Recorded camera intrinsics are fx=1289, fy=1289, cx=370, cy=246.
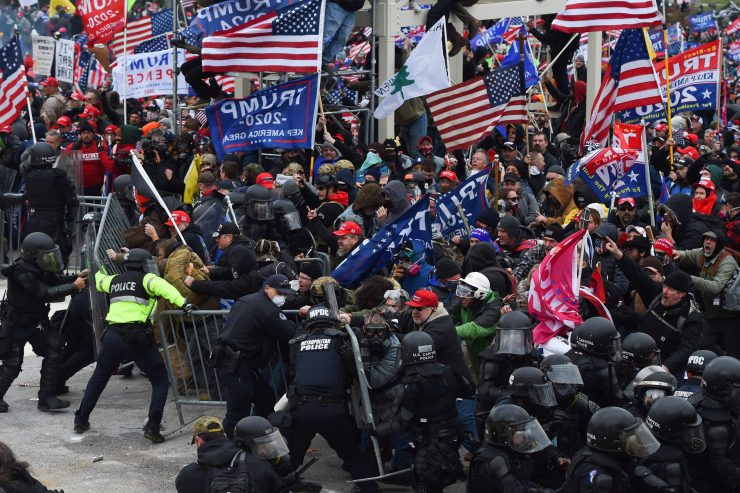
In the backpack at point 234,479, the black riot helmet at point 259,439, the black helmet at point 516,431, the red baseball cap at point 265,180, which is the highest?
the red baseball cap at point 265,180

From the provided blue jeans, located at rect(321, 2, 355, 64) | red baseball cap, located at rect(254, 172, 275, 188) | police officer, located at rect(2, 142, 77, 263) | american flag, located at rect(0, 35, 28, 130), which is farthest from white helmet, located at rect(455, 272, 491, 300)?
american flag, located at rect(0, 35, 28, 130)

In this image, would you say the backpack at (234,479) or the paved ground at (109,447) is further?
the paved ground at (109,447)

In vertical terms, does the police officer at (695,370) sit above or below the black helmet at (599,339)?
below

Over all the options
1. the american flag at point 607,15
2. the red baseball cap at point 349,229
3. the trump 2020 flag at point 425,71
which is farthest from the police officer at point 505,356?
the trump 2020 flag at point 425,71

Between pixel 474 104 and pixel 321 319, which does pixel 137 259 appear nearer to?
pixel 321 319

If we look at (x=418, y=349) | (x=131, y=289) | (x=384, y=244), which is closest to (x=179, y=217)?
(x=131, y=289)

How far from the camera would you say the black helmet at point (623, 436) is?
7.48 m

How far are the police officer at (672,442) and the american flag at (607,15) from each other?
270 inches

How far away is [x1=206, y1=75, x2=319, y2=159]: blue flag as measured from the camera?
1428 centimetres

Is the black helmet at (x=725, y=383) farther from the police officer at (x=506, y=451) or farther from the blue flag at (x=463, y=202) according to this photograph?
the blue flag at (x=463, y=202)

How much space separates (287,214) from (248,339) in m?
2.70

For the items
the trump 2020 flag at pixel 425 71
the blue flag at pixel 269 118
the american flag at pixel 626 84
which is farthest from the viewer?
the trump 2020 flag at pixel 425 71

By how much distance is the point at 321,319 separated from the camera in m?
9.80

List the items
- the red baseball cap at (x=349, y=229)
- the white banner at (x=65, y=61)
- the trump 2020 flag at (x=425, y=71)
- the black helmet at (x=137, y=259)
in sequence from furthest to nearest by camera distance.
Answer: the white banner at (x=65, y=61)
the trump 2020 flag at (x=425, y=71)
the red baseball cap at (x=349, y=229)
the black helmet at (x=137, y=259)
